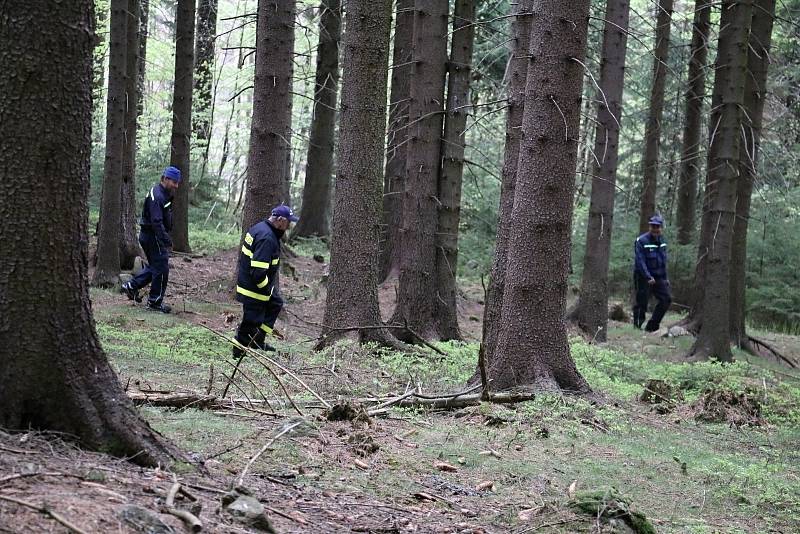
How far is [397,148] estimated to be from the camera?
17.7m

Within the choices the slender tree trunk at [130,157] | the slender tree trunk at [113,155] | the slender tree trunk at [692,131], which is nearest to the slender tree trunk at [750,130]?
the slender tree trunk at [692,131]

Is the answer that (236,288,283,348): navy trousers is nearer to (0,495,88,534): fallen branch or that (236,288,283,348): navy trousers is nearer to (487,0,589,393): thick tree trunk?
(487,0,589,393): thick tree trunk

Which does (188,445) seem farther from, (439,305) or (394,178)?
(394,178)

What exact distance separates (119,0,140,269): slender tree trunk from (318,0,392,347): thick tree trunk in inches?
235

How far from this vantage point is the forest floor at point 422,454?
4.10m

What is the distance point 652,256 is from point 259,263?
11.0 m

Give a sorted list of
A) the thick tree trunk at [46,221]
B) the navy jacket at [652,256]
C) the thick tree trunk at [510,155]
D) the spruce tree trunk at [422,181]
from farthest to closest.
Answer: the navy jacket at [652,256] → the spruce tree trunk at [422,181] → the thick tree trunk at [510,155] → the thick tree trunk at [46,221]

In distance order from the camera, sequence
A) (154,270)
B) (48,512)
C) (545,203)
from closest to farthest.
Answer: (48,512)
(545,203)
(154,270)

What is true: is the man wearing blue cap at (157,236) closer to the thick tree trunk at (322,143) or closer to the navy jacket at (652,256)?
the thick tree trunk at (322,143)

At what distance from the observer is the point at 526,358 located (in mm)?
8711

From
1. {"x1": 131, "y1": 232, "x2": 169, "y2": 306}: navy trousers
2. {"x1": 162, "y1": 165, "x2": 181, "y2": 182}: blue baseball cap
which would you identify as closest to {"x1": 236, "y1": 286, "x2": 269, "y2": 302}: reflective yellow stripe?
{"x1": 131, "y1": 232, "x2": 169, "y2": 306}: navy trousers

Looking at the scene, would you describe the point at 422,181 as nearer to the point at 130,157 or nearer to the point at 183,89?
the point at 130,157

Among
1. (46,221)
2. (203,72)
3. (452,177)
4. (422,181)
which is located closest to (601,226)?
(452,177)

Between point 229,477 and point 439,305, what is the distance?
8429 millimetres
